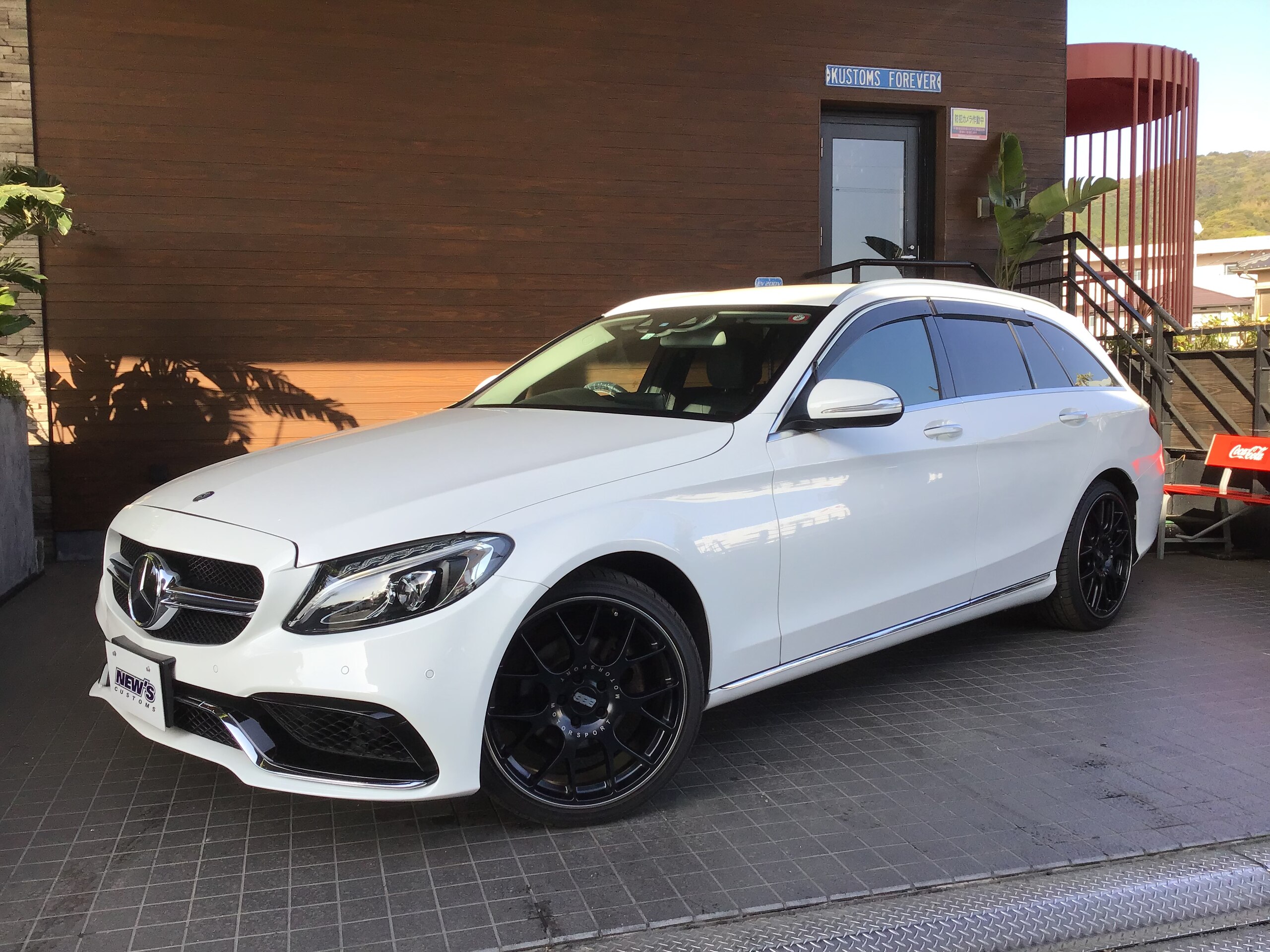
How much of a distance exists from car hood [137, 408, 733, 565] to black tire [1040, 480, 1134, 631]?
232 centimetres

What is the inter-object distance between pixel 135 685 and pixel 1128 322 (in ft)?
30.6

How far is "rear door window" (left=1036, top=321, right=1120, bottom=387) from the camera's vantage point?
489 cm

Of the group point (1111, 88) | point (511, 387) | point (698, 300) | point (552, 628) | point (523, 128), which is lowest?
point (552, 628)

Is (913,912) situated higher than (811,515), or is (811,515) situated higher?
(811,515)

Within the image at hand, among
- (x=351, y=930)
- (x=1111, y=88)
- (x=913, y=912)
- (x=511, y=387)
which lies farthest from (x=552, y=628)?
(x=1111, y=88)

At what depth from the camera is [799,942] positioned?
244 cm

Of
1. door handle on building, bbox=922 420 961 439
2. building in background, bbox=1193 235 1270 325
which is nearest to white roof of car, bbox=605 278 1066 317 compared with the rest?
door handle on building, bbox=922 420 961 439

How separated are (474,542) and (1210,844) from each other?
2182 millimetres

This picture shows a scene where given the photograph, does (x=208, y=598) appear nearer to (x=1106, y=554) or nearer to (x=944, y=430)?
(x=944, y=430)

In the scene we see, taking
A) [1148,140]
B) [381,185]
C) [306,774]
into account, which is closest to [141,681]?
[306,774]

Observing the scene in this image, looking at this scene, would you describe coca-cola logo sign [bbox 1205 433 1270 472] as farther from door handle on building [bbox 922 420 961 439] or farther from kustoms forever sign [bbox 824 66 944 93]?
kustoms forever sign [bbox 824 66 944 93]

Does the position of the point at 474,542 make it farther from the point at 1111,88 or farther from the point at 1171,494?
the point at 1111,88

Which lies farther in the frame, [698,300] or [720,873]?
[698,300]

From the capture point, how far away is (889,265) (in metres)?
7.88
